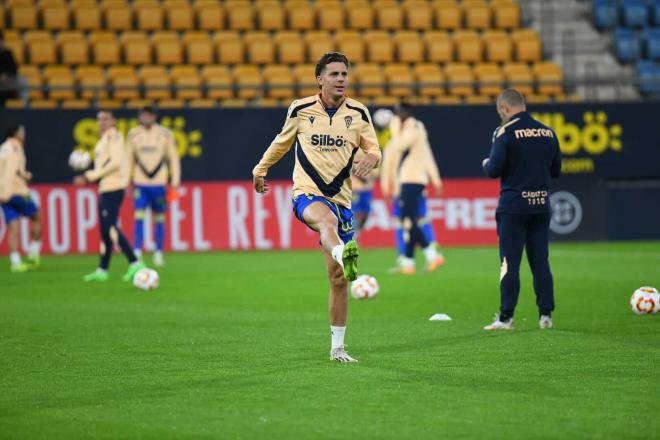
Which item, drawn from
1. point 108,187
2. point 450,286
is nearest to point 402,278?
point 450,286

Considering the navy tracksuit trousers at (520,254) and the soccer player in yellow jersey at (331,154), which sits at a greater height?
the soccer player in yellow jersey at (331,154)

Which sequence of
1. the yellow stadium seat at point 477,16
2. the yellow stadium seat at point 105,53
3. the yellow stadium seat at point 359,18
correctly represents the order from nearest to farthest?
the yellow stadium seat at point 105,53 < the yellow stadium seat at point 359,18 < the yellow stadium seat at point 477,16

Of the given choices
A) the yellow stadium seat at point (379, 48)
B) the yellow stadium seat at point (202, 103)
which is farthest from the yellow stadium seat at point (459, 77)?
the yellow stadium seat at point (202, 103)

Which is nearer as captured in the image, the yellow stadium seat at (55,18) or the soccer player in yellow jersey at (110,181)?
the soccer player in yellow jersey at (110,181)

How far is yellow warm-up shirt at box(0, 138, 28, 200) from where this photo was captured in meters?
20.4

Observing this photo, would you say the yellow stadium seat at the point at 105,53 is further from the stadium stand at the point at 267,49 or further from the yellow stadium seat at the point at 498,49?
the yellow stadium seat at the point at 498,49

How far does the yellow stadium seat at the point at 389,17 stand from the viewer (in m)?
29.0

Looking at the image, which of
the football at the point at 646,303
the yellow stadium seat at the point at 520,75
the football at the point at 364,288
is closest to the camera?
the football at the point at 646,303

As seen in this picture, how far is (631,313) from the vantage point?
12.9 metres

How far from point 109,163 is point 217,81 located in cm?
912

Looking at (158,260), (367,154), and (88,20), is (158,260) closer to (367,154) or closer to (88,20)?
(88,20)

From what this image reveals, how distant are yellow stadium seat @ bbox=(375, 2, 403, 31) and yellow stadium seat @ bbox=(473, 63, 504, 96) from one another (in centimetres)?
254

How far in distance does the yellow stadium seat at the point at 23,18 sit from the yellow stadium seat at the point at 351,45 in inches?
274

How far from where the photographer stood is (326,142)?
30.5 feet
